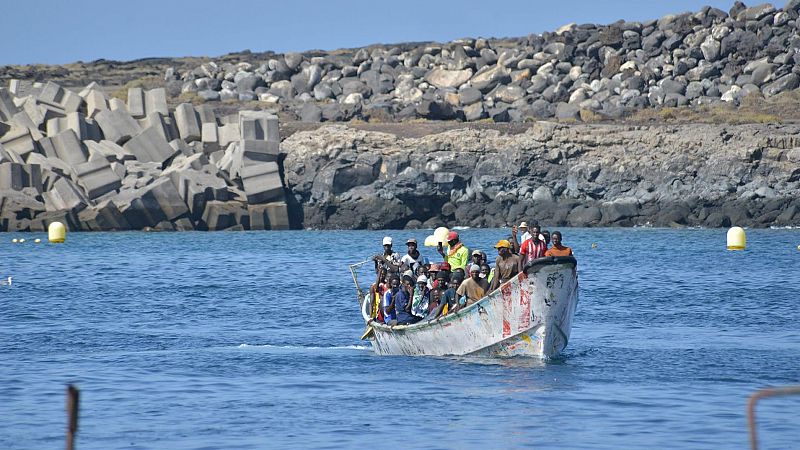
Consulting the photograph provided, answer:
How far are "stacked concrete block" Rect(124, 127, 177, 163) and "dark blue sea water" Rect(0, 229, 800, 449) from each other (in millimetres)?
25025

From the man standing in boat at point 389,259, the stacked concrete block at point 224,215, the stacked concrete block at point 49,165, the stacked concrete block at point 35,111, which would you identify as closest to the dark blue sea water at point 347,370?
the man standing in boat at point 389,259

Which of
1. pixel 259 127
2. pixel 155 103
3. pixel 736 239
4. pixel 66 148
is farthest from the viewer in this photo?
pixel 155 103

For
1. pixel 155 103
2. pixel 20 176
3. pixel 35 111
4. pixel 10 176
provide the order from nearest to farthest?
pixel 10 176, pixel 20 176, pixel 35 111, pixel 155 103

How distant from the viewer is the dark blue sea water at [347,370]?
17125mm

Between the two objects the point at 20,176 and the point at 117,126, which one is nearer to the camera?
the point at 20,176

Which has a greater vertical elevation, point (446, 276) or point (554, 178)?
point (554, 178)

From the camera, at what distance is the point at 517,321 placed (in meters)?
21.7

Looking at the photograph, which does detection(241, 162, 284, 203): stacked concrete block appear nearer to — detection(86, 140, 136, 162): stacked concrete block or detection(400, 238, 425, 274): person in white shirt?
detection(86, 140, 136, 162): stacked concrete block

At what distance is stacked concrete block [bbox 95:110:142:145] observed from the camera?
69812 mm

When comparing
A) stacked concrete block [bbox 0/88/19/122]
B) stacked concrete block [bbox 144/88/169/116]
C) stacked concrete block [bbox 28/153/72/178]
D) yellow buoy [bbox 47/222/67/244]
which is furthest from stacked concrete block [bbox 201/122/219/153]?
yellow buoy [bbox 47/222/67/244]

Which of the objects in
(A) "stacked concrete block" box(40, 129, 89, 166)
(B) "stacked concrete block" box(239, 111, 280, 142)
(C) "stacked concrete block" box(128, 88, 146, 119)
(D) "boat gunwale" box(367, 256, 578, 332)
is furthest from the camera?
(C) "stacked concrete block" box(128, 88, 146, 119)

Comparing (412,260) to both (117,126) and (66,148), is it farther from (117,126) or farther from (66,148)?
(117,126)

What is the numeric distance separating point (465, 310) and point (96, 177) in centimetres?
4591

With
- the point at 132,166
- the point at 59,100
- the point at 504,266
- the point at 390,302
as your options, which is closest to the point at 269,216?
the point at 132,166
